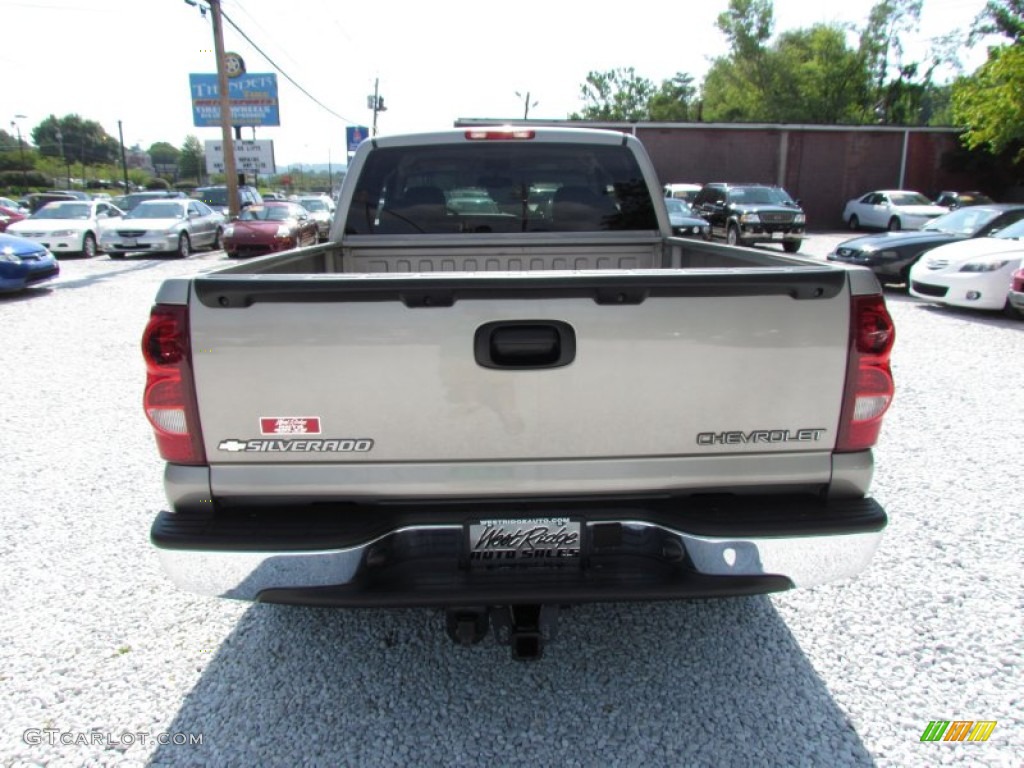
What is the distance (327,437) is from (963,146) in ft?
125

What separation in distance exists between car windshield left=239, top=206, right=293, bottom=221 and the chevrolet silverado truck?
61.8 ft

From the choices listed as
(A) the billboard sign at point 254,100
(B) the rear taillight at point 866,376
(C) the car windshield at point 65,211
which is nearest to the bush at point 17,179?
(A) the billboard sign at point 254,100

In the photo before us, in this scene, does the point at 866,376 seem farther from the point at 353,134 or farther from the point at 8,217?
the point at 353,134

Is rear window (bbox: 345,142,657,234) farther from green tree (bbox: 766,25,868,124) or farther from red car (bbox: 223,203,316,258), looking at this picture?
green tree (bbox: 766,25,868,124)

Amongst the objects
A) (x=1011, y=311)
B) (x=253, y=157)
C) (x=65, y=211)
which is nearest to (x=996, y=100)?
(x=1011, y=311)

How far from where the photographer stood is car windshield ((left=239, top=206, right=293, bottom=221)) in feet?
64.5

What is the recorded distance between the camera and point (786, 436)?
7.24 ft

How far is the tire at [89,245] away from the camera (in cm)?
1895

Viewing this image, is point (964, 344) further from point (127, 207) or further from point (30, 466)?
point (127, 207)

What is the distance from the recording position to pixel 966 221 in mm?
12234

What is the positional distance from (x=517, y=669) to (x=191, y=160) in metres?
129

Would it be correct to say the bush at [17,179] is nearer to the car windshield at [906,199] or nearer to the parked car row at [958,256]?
the car windshield at [906,199]

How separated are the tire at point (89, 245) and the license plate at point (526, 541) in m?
20.8

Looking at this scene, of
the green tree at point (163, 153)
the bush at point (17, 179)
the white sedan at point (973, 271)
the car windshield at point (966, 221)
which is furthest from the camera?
the green tree at point (163, 153)
